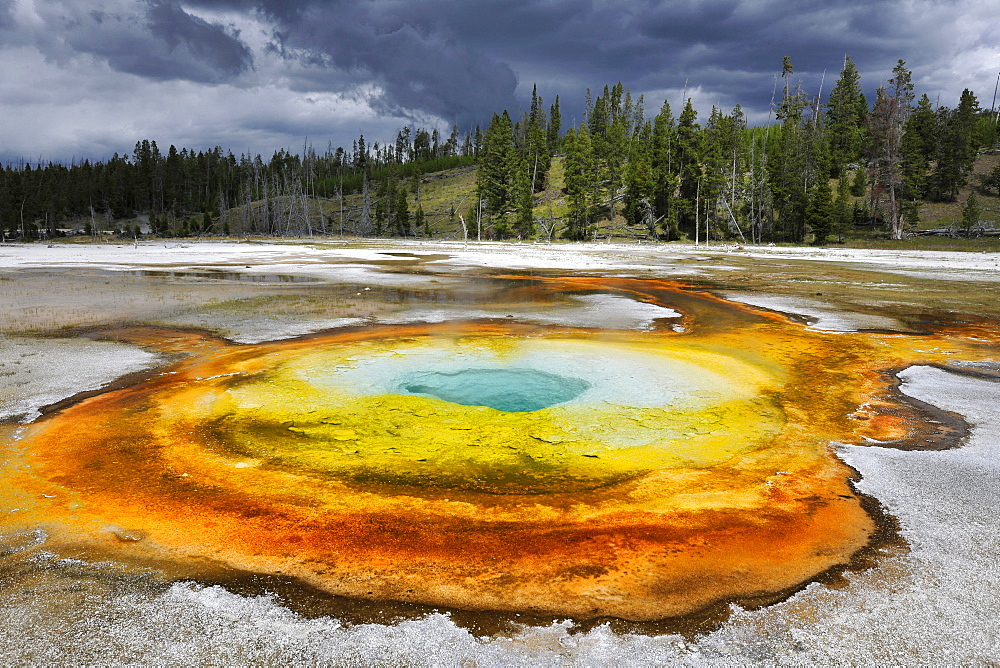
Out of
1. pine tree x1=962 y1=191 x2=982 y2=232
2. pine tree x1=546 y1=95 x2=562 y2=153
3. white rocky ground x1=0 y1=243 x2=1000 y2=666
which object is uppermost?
pine tree x1=546 y1=95 x2=562 y2=153

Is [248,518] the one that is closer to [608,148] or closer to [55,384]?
[55,384]

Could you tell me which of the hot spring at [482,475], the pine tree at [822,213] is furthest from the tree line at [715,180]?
the hot spring at [482,475]

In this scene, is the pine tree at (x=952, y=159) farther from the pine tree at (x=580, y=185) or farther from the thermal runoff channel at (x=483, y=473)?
the thermal runoff channel at (x=483, y=473)

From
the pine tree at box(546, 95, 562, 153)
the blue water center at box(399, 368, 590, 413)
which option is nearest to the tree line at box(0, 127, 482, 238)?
the pine tree at box(546, 95, 562, 153)

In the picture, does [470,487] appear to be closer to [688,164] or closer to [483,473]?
[483,473]

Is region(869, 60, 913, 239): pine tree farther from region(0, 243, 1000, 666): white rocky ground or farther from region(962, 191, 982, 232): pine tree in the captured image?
region(0, 243, 1000, 666): white rocky ground

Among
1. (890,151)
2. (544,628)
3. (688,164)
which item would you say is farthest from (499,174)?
(544,628)

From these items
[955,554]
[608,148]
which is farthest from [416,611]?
[608,148]
